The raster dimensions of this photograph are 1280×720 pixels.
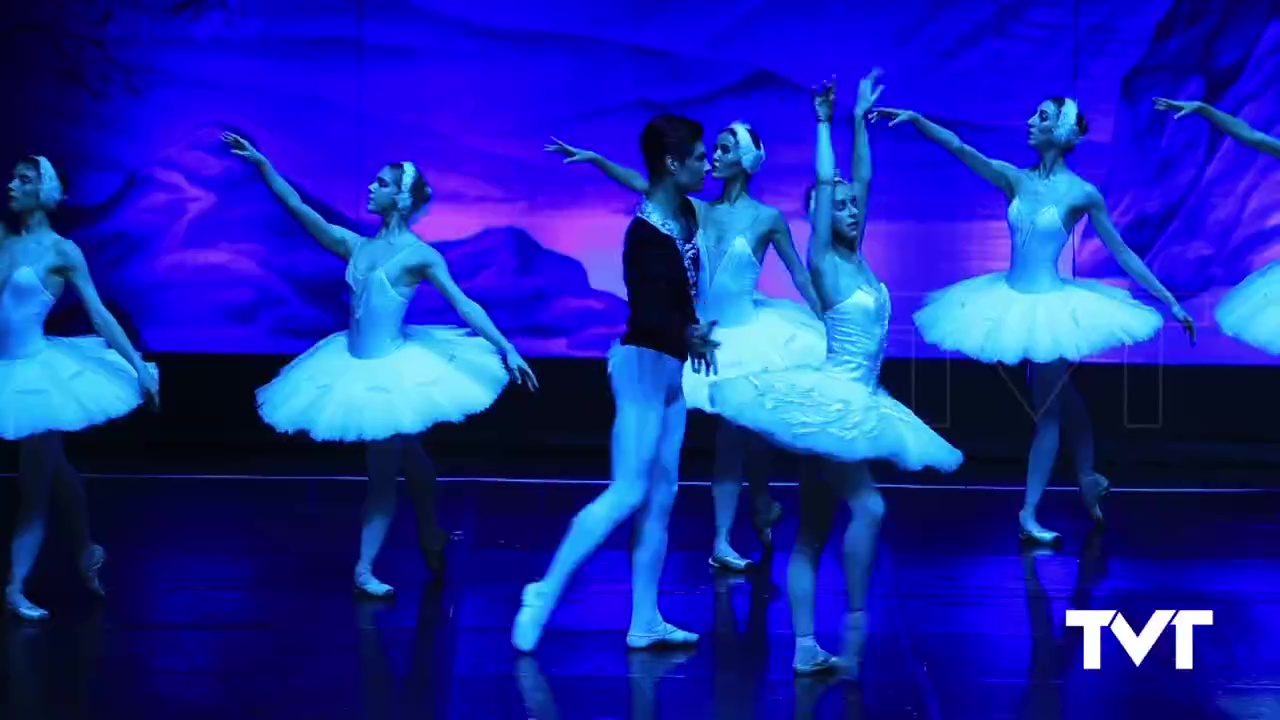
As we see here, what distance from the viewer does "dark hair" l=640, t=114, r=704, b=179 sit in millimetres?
4883

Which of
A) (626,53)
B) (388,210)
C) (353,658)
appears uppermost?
(626,53)

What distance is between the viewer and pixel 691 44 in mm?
Result: 10062

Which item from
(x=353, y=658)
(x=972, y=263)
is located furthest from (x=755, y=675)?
(x=972, y=263)

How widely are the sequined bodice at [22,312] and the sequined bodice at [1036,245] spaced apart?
3.57 meters

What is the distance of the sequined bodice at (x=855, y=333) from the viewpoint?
4.81 m

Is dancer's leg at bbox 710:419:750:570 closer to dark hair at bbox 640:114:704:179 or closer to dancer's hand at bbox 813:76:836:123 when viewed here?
dark hair at bbox 640:114:704:179

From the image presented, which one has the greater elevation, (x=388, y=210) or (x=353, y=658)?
(x=388, y=210)

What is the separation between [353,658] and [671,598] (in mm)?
1241

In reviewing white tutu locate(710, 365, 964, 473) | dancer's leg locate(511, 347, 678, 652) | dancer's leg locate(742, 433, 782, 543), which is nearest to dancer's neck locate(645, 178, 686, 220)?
dancer's leg locate(511, 347, 678, 652)

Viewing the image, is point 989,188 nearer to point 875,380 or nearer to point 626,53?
point 626,53

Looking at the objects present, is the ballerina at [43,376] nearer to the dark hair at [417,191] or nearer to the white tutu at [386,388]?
the white tutu at [386,388]

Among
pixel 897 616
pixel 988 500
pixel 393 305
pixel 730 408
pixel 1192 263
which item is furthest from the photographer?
pixel 1192 263

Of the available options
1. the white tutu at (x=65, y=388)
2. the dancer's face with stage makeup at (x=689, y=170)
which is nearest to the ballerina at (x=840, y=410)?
the dancer's face with stage makeup at (x=689, y=170)

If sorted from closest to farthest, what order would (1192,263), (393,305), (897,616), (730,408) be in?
1. (730,408)
2. (897,616)
3. (393,305)
4. (1192,263)
